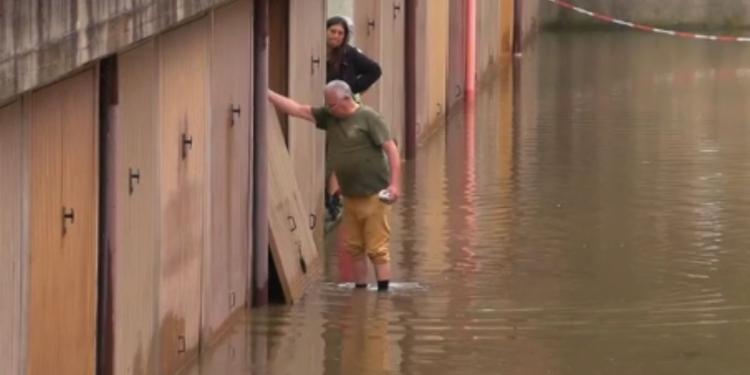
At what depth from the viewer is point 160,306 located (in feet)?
36.1

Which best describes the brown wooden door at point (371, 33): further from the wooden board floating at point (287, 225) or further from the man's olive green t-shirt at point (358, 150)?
the man's olive green t-shirt at point (358, 150)

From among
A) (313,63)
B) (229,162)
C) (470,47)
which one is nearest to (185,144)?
(229,162)

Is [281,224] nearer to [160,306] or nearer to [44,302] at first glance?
[160,306]

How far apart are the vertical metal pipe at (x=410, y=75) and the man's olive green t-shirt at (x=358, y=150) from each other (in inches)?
323

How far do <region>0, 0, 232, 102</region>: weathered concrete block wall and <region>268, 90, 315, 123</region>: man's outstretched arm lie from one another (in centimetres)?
391

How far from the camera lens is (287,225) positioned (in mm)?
14148

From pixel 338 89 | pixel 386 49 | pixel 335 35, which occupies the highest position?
pixel 386 49

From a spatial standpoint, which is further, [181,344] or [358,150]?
[358,150]

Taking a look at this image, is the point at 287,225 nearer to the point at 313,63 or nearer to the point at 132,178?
the point at 313,63

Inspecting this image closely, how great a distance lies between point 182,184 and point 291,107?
2.55m

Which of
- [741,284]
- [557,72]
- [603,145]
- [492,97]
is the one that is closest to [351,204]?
[741,284]

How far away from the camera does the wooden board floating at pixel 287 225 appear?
13789mm

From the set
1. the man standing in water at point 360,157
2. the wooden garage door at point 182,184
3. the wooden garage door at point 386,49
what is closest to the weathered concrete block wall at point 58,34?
the wooden garage door at point 182,184

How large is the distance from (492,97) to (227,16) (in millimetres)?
16034
